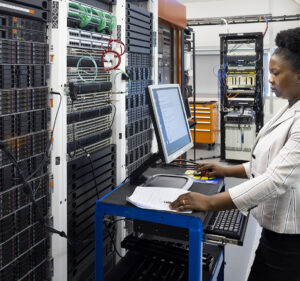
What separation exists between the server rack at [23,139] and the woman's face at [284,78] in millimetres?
1026

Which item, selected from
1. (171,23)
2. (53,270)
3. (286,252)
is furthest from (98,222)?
(171,23)

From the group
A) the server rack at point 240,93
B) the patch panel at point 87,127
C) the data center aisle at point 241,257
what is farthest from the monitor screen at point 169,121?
the server rack at point 240,93

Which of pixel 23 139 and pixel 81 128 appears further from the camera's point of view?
pixel 81 128

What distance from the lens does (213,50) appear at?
804 cm

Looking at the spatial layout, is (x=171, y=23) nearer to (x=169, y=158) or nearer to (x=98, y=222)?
(x=169, y=158)

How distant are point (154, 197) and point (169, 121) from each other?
41cm

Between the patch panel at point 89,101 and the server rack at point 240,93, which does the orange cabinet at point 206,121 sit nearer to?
the server rack at point 240,93

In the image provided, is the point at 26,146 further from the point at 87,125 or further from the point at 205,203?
the point at 205,203

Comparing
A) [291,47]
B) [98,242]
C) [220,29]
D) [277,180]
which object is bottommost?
[98,242]

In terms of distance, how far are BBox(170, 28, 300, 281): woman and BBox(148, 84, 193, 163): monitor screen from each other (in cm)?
33

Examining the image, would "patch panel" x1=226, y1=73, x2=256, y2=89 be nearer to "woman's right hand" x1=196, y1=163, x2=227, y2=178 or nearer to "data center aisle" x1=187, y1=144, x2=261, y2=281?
"data center aisle" x1=187, y1=144, x2=261, y2=281

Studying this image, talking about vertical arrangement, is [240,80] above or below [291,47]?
above

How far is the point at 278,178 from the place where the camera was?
1.32 meters

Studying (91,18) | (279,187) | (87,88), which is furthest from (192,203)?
(91,18)
